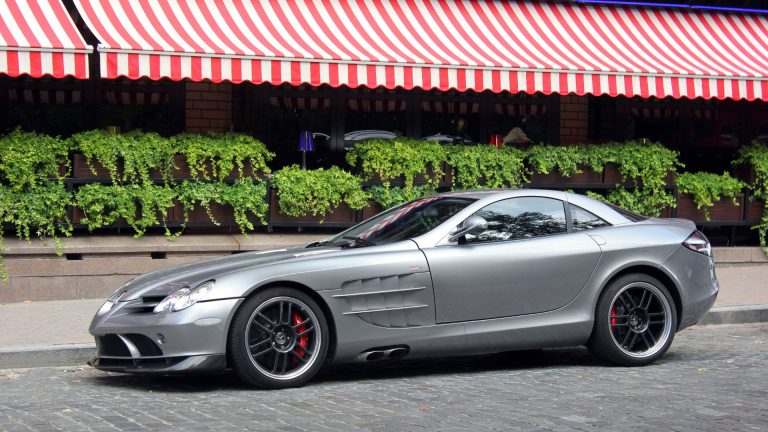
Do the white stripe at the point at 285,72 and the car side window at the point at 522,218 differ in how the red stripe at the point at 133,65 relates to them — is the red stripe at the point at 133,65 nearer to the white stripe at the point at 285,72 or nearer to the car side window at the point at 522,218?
the white stripe at the point at 285,72

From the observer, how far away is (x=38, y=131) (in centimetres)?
1354

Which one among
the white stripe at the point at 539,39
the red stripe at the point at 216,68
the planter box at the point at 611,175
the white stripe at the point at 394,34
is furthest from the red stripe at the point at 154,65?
the planter box at the point at 611,175

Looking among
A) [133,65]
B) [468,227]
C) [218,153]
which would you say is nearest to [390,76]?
[218,153]

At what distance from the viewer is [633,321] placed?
855 cm

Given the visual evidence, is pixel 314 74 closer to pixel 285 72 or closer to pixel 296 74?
pixel 296 74

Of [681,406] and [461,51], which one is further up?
[461,51]

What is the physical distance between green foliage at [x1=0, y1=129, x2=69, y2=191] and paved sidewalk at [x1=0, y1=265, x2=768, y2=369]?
1295 millimetres

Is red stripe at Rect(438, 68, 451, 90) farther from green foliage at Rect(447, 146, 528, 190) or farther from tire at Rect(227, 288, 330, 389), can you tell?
tire at Rect(227, 288, 330, 389)

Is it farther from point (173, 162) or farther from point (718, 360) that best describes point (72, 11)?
point (718, 360)

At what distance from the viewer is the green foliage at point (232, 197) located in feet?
41.1

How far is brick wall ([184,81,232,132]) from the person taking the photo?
1430 centimetres

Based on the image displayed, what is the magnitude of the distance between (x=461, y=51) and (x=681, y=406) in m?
7.37

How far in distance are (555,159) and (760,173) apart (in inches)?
115

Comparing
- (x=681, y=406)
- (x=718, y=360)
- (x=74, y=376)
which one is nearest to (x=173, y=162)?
(x=74, y=376)
